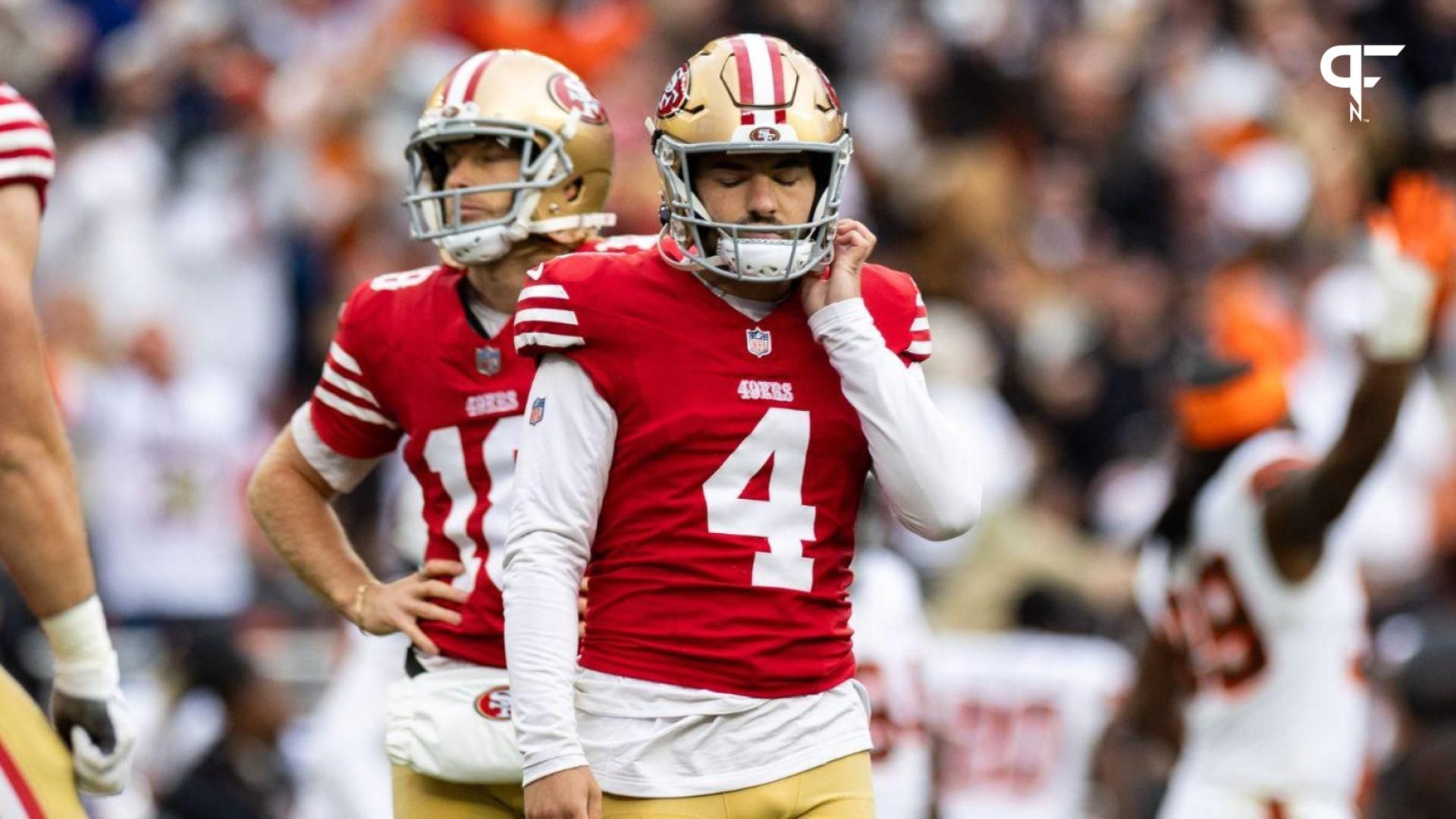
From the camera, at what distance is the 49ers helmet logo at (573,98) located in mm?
4934

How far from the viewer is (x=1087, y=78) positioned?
13.5 meters

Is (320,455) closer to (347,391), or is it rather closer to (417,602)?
(347,391)

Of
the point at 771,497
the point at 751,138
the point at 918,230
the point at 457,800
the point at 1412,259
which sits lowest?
the point at 918,230

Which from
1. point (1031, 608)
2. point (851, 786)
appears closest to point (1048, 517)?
point (1031, 608)

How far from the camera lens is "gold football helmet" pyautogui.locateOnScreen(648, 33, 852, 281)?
4.17m

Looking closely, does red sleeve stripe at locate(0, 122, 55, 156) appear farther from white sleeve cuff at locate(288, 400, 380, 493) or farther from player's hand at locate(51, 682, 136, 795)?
player's hand at locate(51, 682, 136, 795)

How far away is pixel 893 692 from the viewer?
635cm

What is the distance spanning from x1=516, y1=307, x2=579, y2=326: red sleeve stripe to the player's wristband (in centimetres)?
100

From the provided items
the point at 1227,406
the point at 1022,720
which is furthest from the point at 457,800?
the point at 1022,720

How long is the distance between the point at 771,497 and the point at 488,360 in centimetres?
82

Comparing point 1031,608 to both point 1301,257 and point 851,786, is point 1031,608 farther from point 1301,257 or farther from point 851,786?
point 851,786

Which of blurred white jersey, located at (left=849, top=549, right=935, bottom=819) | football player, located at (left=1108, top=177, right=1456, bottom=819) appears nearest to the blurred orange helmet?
football player, located at (left=1108, top=177, right=1456, bottom=819)

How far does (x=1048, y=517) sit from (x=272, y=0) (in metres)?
5.19

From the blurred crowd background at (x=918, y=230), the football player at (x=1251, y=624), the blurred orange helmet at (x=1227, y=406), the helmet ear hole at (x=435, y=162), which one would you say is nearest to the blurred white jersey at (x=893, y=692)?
the football player at (x=1251, y=624)
